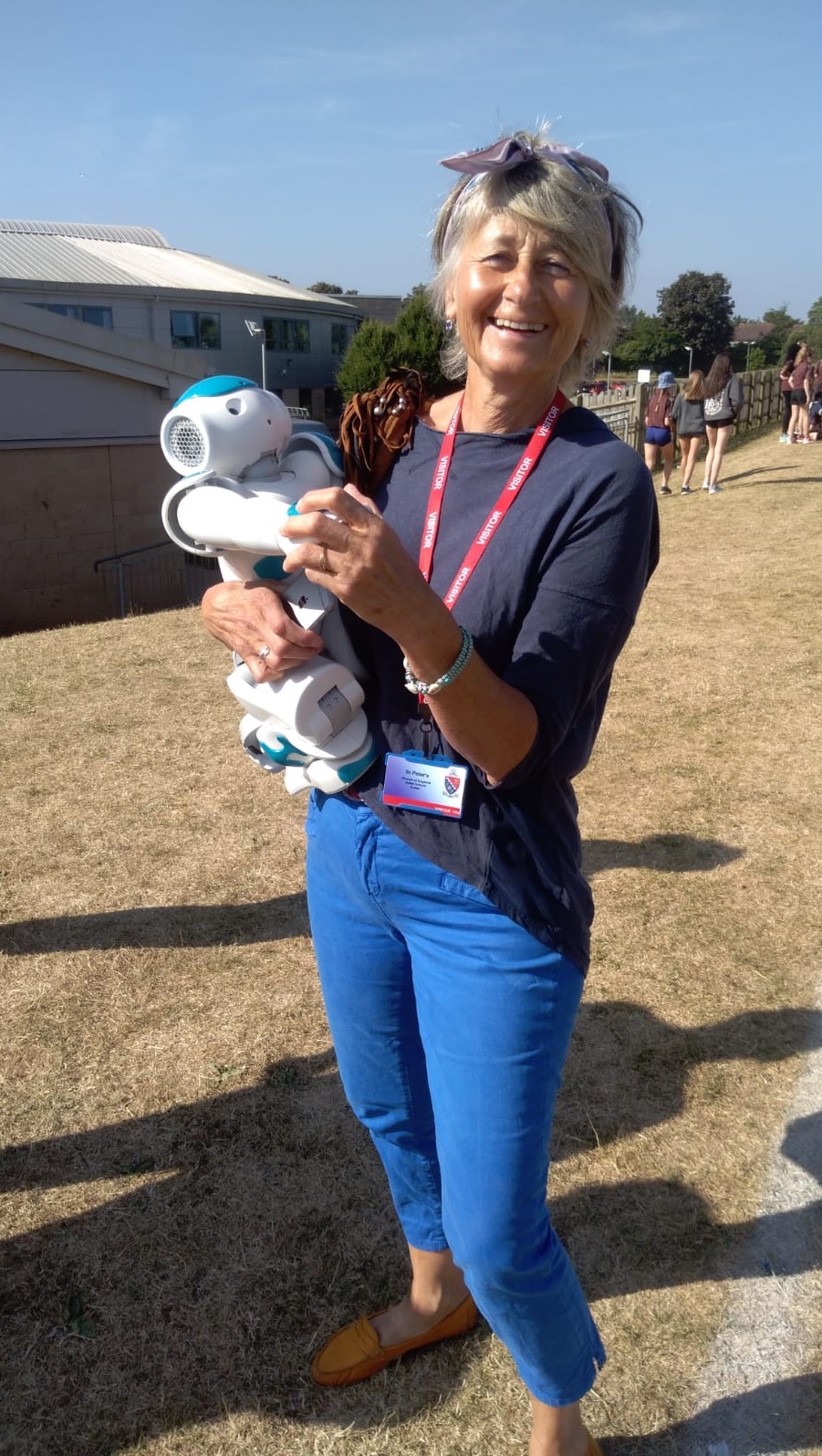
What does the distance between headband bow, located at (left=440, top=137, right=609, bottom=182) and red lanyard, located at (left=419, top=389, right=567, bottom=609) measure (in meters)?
0.31

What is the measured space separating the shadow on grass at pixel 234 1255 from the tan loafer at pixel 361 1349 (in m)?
0.03

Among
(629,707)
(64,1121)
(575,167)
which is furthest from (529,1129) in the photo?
(629,707)

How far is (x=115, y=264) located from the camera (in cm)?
3325

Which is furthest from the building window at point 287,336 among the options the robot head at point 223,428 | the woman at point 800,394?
the robot head at point 223,428

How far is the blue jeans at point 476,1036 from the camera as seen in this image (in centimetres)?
146

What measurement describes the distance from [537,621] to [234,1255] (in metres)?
1.84

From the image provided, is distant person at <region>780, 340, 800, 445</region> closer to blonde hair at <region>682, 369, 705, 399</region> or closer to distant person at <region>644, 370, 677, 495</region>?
distant person at <region>644, 370, 677, 495</region>

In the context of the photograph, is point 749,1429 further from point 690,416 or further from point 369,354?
point 369,354

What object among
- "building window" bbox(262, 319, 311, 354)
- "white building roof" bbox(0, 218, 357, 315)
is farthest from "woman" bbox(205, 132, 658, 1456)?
"building window" bbox(262, 319, 311, 354)

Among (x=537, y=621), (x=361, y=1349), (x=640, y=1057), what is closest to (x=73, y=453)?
(x=640, y=1057)

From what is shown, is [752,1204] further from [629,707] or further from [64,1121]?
[629,707]

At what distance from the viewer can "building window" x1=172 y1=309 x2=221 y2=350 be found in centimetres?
3225

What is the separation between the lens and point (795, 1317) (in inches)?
86.6

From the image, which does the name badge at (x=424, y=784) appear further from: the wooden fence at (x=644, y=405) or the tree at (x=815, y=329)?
the tree at (x=815, y=329)
